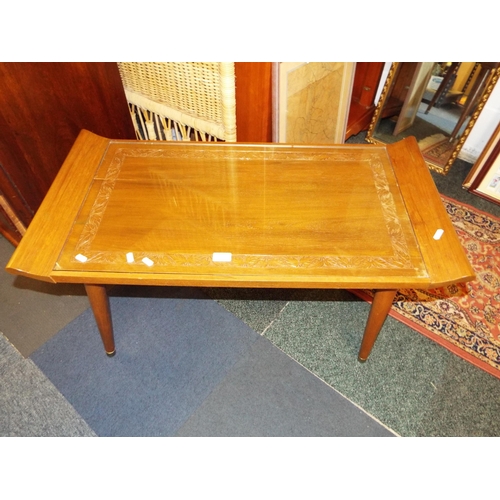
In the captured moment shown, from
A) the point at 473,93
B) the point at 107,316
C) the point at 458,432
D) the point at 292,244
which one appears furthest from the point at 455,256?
the point at 473,93

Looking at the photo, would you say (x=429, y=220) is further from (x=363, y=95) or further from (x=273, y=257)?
(x=363, y=95)

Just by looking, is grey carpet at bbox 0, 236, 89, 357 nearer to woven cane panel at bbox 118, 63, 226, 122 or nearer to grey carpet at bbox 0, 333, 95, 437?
grey carpet at bbox 0, 333, 95, 437

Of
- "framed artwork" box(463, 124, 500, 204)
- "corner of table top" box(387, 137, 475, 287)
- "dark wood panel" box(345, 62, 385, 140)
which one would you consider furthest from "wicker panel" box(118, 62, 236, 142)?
"framed artwork" box(463, 124, 500, 204)

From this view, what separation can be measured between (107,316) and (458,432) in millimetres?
1493

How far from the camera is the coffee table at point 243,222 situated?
49.4 inches

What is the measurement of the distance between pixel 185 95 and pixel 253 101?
1.19 ft

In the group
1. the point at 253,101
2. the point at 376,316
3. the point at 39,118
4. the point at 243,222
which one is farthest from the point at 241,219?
the point at 39,118

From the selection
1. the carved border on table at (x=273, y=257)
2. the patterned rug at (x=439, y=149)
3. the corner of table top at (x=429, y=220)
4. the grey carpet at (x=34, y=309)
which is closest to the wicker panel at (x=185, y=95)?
the carved border on table at (x=273, y=257)

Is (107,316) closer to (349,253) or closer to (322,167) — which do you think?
(349,253)

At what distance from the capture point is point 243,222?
4.66ft

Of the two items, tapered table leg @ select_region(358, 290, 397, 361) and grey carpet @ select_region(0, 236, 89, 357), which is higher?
tapered table leg @ select_region(358, 290, 397, 361)

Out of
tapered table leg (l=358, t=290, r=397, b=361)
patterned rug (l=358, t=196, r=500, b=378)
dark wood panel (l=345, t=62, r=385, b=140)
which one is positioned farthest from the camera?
dark wood panel (l=345, t=62, r=385, b=140)

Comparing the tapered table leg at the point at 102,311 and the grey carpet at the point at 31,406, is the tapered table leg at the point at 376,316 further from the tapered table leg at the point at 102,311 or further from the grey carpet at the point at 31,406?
the grey carpet at the point at 31,406

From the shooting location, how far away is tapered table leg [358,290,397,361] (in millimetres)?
1408
